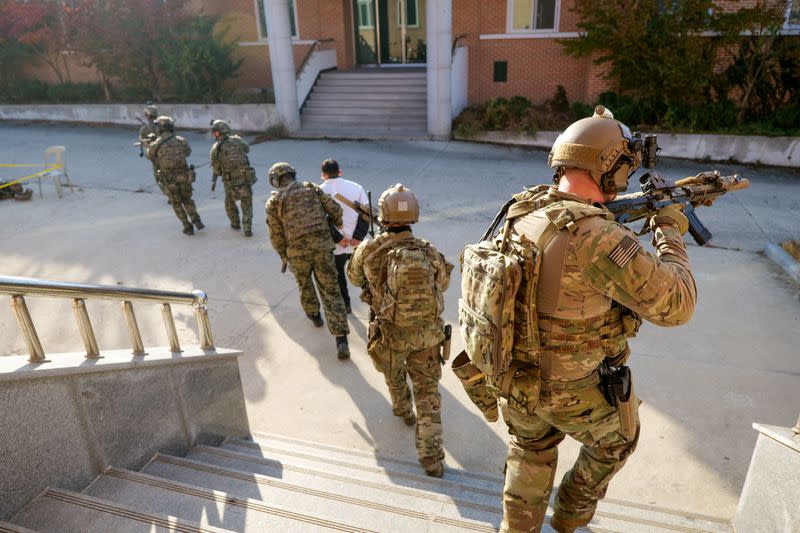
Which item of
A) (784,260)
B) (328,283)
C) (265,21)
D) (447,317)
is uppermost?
(265,21)

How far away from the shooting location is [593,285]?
2154 millimetres

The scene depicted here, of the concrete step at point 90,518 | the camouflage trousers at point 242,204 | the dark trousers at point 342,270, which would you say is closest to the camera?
the concrete step at point 90,518

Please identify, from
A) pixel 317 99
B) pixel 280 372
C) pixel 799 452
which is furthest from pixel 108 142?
pixel 799 452

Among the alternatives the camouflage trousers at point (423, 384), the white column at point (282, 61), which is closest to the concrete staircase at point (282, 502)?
the camouflage trousers at point (423, 384)

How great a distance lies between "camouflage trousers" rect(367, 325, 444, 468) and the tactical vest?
5.60ft

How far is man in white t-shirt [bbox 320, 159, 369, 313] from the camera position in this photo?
17.4 feet

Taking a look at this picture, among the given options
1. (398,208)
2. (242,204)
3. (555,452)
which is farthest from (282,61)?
(555,452)

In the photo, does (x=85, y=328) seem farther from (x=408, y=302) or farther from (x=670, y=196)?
(x=670, y=196)

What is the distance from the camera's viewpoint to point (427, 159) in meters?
12.2

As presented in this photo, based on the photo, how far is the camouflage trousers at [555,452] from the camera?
2373 mm

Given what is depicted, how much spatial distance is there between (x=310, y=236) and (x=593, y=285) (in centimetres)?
330

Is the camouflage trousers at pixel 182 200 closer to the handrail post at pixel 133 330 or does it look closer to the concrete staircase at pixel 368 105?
the handrail post at pixel 133 330

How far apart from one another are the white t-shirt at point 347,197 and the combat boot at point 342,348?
85cm

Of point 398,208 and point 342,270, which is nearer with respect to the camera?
point 398,208
